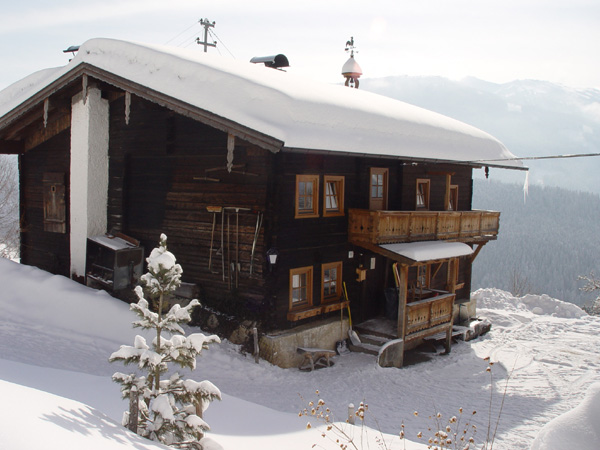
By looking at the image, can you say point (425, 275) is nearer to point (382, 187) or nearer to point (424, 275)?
point (424, 275)

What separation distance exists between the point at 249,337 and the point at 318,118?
21.7ft

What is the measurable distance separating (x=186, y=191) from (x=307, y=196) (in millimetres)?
3701

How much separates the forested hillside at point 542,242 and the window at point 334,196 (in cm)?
4861

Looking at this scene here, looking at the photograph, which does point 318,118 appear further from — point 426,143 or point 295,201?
point 426,143

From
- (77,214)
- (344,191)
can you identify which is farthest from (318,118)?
(77,214)

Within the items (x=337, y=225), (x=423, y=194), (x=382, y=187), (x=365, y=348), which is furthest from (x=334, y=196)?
(x=423, y=194)

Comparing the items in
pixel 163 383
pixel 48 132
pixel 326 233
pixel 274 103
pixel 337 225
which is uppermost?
pixel 274 103

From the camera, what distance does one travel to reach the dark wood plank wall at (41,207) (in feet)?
63.3

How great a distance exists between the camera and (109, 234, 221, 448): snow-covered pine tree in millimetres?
7680

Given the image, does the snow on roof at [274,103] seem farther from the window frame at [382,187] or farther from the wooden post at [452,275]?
the wooden post at [452,275]

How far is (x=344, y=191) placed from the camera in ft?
56.9

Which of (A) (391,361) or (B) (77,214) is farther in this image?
(B) (77,214)

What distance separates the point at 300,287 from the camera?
1638 centimetres

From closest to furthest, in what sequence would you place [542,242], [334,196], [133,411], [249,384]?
[133,411]
[249,384]
[334,196]
[542,242]
